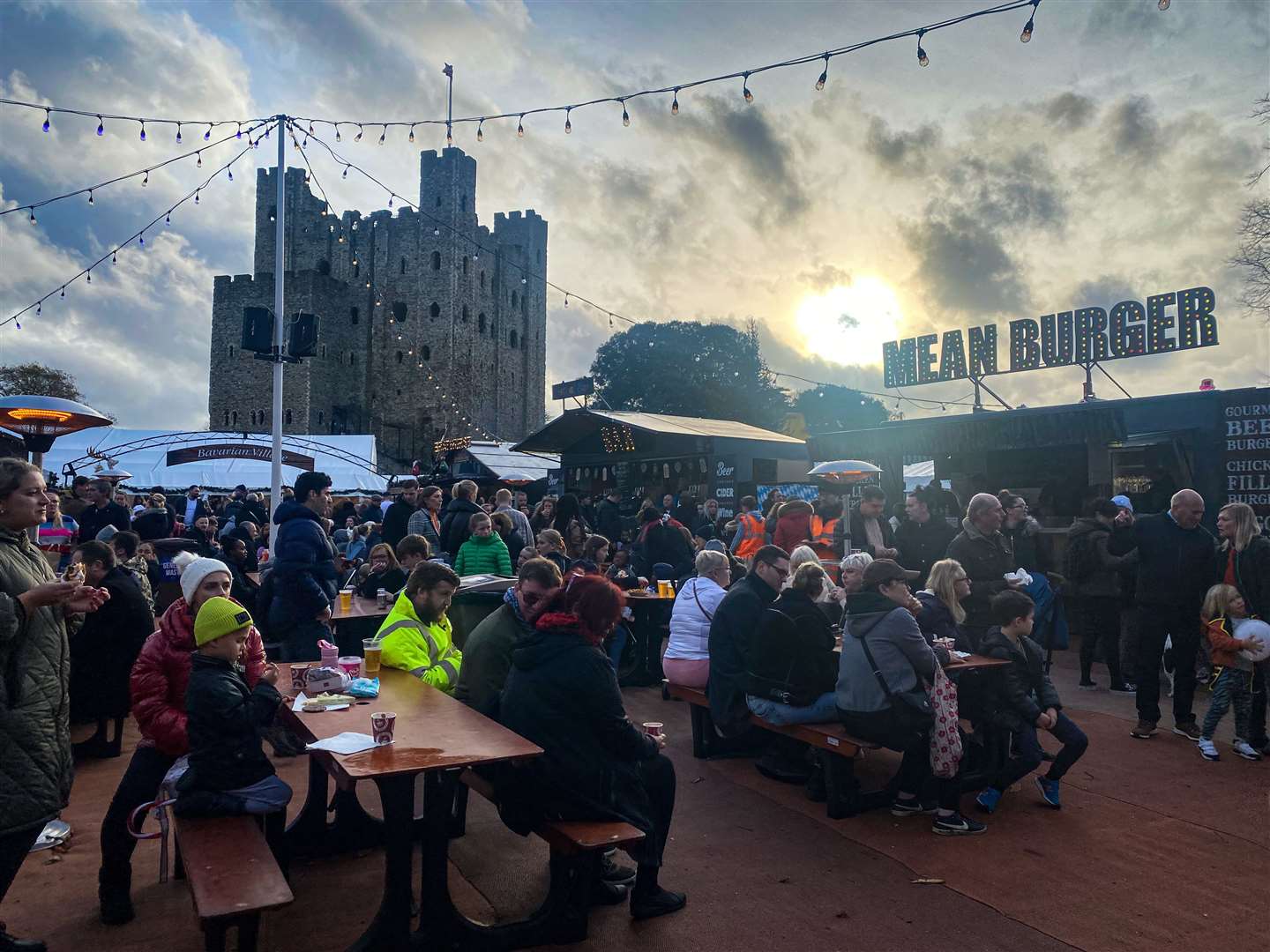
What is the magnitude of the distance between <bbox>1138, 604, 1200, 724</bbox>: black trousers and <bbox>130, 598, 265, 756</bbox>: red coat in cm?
594

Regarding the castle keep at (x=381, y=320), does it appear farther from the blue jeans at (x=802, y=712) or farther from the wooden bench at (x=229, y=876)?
the wooden bench at (x=229, y=876)

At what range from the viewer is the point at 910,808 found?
4.33 metres

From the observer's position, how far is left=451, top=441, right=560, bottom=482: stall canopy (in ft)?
69.9

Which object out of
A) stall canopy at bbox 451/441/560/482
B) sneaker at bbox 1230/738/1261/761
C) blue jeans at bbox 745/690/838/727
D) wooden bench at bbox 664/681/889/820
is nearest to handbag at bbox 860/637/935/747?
wooden bench at bbox 664/681/889/820

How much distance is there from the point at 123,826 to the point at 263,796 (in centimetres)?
74

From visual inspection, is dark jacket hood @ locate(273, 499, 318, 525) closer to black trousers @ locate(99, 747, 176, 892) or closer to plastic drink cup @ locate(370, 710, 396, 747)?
black trousers @ locate(99, 747, 176, 892)

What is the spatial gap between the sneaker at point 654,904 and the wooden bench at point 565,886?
0.22m

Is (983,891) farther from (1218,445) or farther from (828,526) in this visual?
(1218,445)

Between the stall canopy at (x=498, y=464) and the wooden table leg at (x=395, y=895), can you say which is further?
the stall canopy at (x=498, y=464)

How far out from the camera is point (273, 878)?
2.46 m

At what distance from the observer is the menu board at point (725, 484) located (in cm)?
1488

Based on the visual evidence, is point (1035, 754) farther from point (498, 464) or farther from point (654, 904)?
point (498, 464)

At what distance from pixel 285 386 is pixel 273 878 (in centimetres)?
4181

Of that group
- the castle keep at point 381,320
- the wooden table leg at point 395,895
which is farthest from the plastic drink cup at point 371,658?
the castle keep at point 381,320
